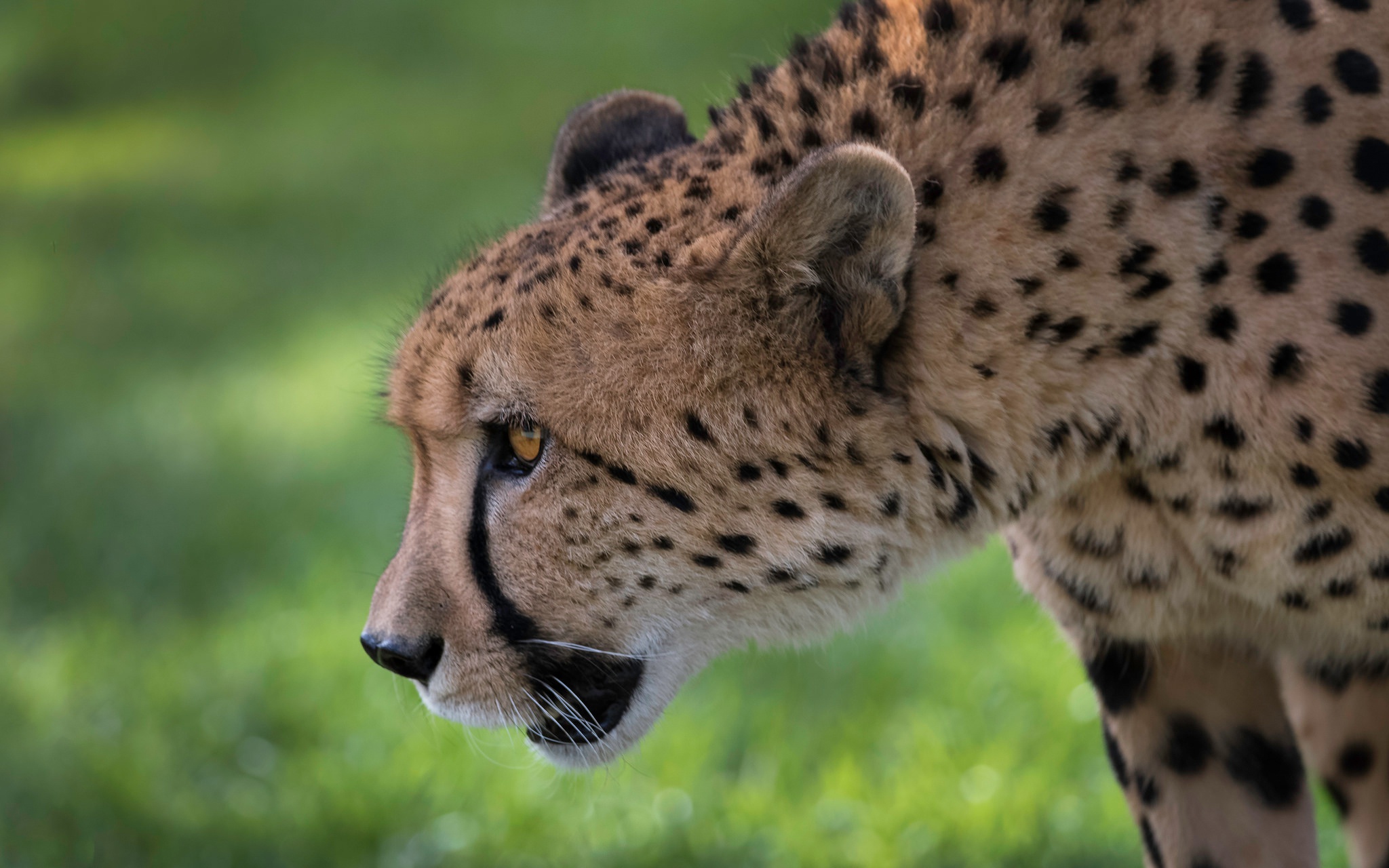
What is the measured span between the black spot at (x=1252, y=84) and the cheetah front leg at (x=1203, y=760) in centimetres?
90

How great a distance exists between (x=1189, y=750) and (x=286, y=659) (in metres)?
2.43

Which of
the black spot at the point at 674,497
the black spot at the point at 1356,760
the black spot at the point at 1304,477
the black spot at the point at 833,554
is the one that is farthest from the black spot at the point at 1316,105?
the black spot at the point at 1356,760

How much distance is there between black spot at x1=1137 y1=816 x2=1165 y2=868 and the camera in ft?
8.22

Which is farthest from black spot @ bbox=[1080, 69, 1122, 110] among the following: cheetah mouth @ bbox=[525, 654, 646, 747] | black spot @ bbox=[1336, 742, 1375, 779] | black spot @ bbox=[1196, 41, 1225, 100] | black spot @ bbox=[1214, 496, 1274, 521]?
black spot @ bbox=[1336, 742, 1375, 779]

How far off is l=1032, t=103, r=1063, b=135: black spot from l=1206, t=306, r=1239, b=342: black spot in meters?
0.32

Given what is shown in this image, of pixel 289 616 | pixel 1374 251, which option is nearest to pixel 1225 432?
pixel 1374 251

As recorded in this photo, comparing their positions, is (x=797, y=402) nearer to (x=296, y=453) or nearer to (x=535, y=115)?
(x=296, y=453)

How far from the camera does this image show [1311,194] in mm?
1965

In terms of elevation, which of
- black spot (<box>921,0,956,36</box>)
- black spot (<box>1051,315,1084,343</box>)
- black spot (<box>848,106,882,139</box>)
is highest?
black spot (<box>921,0,956,36</box>)

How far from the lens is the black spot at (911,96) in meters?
2.08

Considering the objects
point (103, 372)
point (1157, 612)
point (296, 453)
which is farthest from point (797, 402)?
point (103, 372)

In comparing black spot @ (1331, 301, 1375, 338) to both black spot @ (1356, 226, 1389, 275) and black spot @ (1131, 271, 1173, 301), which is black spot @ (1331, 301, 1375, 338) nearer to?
black spot @ (1356, 226, 1389, 275)

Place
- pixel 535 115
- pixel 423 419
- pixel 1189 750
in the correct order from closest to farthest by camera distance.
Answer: pixel 423 419 < pixel 1189 750 < pixel 535 115

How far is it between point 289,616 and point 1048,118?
9.67 ft
